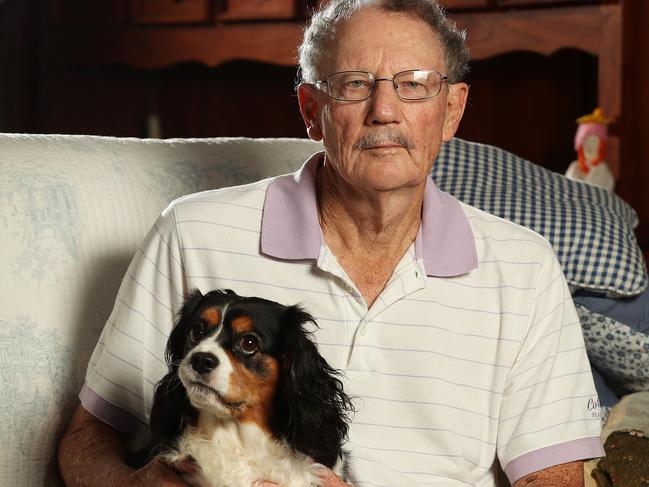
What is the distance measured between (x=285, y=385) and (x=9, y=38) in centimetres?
407

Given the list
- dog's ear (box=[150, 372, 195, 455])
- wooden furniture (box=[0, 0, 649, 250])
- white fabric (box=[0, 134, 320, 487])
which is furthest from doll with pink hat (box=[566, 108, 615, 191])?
dog's ear (box=[150, 372, 195, 455])

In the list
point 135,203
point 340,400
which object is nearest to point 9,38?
point 135,203

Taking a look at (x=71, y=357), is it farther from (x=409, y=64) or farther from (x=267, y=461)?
(x=409, y=64)

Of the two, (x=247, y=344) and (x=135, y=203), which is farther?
(x=135, y=203)

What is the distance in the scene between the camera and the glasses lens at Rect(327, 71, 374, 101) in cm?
153

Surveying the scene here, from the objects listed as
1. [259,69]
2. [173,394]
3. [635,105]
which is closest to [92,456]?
[173,394]

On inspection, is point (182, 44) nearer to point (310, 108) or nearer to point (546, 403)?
point (310, 108)

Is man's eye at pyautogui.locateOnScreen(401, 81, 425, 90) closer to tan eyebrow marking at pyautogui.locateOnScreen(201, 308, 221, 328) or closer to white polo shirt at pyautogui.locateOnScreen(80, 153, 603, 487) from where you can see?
white polo shirt at pyautogui.locateOnScreen(80, 153, 603, 487)

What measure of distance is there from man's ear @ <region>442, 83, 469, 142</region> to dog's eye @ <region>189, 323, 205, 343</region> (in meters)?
0.67

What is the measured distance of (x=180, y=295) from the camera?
4.94 ft

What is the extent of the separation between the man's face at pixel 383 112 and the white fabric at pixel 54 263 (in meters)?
0.42

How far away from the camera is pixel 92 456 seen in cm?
146

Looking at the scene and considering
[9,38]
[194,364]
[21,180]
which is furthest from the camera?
[9,38]

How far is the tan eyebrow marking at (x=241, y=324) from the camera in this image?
116cm
